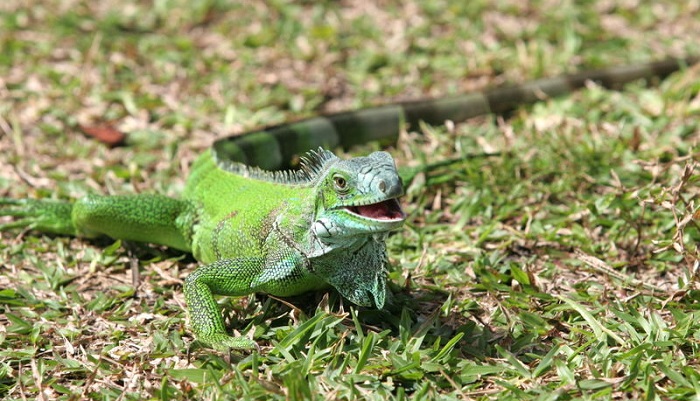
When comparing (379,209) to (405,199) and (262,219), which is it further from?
(405,199)

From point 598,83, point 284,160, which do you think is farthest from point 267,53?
point 598,83

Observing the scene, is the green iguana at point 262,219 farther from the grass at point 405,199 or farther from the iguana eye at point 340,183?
the grass at point 405,199

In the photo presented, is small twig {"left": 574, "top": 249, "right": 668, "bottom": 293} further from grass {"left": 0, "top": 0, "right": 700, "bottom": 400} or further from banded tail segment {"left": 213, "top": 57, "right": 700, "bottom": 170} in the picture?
banded tail segment {"left": 213, "top": 57, "right": 700, "bottom": 170}

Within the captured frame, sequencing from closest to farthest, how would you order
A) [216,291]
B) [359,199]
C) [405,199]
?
1. [359,199]
2. [216,291]
3. [405,199]

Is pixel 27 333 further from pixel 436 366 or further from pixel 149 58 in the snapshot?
pixel 149 58

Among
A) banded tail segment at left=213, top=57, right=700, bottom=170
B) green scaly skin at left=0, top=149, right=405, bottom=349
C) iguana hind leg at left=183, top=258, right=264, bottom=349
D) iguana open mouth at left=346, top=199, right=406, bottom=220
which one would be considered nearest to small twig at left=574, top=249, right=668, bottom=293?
green scaly skin at left=0, top=149, right=405, bottom=349

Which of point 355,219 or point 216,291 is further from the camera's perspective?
point 216,291

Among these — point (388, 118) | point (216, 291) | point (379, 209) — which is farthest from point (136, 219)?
point (388, 118)

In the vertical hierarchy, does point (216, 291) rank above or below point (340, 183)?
below
